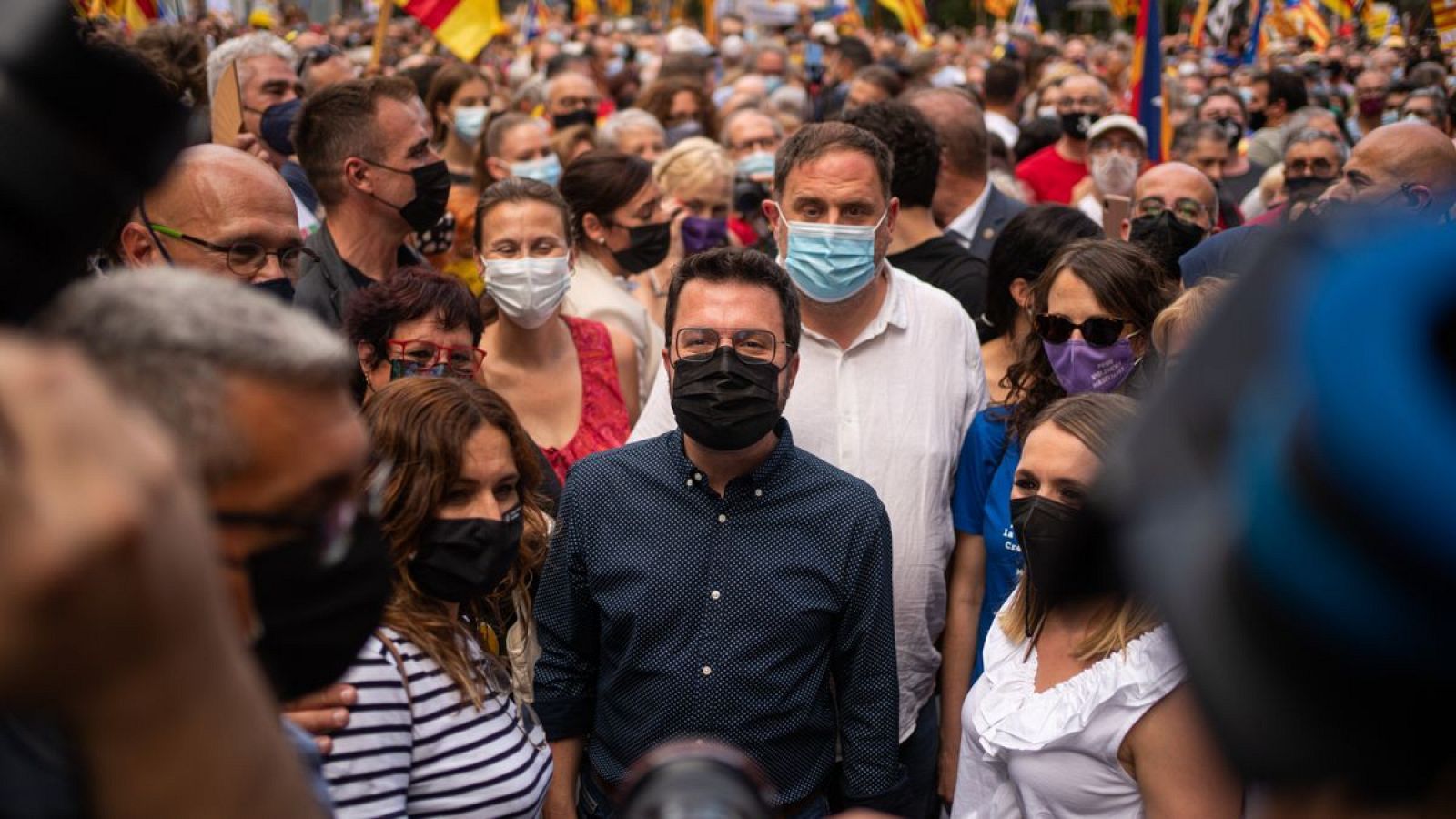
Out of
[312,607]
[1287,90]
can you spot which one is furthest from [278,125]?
[1287,90]

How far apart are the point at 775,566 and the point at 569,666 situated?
0.59 meters

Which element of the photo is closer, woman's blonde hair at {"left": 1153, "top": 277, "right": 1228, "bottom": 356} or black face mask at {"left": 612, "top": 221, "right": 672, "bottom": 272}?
woman's blonde hair at {"left": 1153, "top": 277, "right": 1228, "bottom": 356}

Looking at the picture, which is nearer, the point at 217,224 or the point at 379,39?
the point at 217,224

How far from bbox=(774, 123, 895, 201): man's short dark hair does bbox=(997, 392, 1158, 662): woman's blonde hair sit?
4.83 feet

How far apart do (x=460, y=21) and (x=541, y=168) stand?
2.36 metres

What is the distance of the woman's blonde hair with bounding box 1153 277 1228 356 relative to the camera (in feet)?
13.2

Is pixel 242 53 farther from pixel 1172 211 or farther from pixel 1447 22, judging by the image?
pixel 1447 22

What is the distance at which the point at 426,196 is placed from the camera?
17.7ft

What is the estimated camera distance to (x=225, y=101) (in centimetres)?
628

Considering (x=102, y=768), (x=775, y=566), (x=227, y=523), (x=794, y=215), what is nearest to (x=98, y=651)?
(x=102, y=768)

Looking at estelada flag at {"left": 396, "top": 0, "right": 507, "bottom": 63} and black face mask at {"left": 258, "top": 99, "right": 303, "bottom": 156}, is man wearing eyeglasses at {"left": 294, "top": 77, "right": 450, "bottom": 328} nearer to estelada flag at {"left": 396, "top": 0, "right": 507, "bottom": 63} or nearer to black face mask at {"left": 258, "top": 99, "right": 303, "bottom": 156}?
black face mask at {"left": 258, "top": 99, "right": 303, "bottom": 156}

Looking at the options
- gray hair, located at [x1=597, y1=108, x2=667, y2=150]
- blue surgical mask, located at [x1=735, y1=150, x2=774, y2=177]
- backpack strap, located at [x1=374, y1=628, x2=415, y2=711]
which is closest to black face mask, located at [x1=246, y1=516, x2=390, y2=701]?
backpack strap, located at [x1=374, y1=628, x2=415, y2=711]

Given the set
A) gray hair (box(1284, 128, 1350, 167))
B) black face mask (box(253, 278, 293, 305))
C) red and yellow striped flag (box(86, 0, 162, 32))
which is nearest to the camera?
black face mask (box(253, 278, 293, 305))

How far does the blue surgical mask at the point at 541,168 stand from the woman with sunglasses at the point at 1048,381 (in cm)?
408
